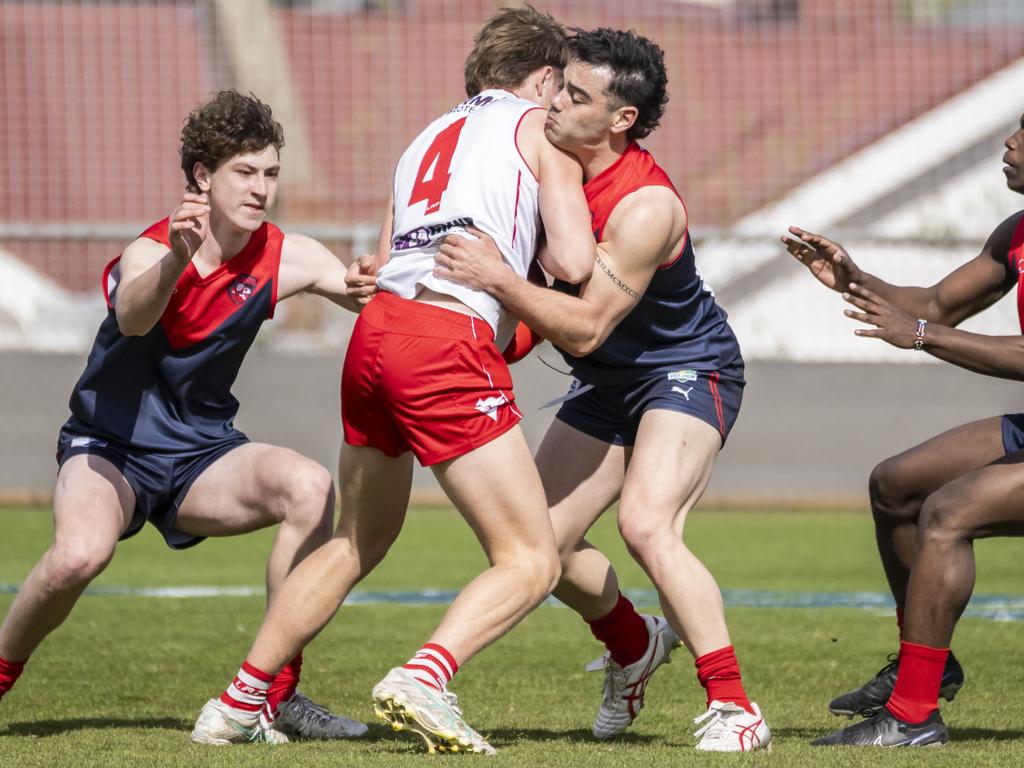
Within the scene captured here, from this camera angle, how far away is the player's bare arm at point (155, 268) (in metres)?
4.75

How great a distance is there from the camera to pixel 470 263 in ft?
14.7

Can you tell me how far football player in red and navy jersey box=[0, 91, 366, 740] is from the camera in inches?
199

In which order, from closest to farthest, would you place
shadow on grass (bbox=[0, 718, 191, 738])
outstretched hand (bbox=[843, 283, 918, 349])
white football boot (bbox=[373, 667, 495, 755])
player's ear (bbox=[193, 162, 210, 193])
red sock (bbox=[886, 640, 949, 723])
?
white football boot (bbox=[373, 667, 495, 755]), red sock (bbox=[886, 640, 949, 723]), outstretched hand (bbox=[843, 283, 918, 349]), shadow on grass (bbox=[0, 718, 191, 738]), player's ear (bbox=[193, 162, 210, 193])

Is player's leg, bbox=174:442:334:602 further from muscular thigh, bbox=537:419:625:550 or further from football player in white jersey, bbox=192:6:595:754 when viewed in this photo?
muscular thigh, bbox=537:419:625:550

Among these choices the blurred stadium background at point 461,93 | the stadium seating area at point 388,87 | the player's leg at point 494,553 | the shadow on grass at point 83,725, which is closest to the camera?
the player's leg at point 494,553

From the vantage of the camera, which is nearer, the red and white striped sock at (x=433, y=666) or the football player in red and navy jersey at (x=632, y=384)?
the red and white striped sock at (x=433, y=666)

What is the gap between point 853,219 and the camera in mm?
15703

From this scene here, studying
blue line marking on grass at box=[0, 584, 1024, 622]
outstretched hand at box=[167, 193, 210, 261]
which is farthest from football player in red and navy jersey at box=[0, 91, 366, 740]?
blue line marking on grass at box=[0, 584, 1024, 622]

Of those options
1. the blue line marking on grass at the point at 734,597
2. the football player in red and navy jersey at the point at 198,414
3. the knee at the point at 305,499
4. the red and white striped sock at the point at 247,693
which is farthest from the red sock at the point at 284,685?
the blue line marking on grass at the point at 734,597

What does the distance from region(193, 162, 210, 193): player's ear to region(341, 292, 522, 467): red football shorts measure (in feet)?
3.36

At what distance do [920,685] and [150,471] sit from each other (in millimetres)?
2638

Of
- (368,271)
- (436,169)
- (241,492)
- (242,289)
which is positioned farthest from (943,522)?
(242,289)

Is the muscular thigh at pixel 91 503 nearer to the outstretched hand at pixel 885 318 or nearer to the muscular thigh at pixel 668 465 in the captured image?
the muscular thigh at pixel 668 465

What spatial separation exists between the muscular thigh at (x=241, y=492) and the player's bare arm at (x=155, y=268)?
555mm
